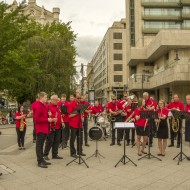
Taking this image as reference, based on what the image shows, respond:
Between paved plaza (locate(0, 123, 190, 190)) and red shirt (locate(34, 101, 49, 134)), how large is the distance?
1065 millimetres

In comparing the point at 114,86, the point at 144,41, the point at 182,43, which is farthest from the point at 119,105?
the point at 114,86

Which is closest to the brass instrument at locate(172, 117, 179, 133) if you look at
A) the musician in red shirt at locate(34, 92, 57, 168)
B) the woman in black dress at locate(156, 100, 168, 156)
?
the woman in black dress at locate(156, 100, 168, 156)

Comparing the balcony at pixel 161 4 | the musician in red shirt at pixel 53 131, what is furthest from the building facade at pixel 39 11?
the musician in red shirt at pixel 53 131

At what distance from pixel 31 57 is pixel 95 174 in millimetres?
16844

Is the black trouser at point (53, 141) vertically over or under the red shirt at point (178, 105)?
under

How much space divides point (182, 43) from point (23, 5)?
2742 cm

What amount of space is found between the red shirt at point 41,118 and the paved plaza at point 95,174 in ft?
3.49

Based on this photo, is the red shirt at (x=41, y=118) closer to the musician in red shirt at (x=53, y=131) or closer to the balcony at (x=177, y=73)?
the musician in red shirt at (x=53, y=131)

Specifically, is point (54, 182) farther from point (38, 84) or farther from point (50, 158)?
point (38, 84)

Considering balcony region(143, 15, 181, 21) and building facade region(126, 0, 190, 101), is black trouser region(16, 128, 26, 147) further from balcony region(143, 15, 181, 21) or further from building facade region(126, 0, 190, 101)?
balcony region(143, 15, 181, 21)

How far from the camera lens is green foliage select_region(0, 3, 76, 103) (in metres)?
20.5

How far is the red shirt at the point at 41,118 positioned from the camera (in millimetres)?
8195

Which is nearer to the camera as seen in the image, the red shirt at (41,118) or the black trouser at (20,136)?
the red shirt at (41,118)

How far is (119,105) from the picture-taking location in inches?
502
